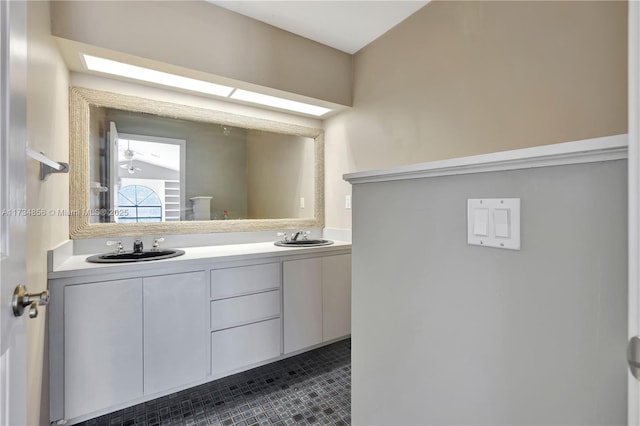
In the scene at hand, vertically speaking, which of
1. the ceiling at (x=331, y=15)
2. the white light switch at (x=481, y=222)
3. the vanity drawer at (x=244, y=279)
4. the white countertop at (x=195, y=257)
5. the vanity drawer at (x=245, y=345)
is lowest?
the vanity drawer at (x=245, y=345)

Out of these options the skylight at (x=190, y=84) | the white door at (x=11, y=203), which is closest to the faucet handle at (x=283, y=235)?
the skylight at (x=190, y=84)

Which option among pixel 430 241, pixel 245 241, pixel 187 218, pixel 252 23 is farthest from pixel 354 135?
pixel 430 241

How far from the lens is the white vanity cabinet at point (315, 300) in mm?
2094

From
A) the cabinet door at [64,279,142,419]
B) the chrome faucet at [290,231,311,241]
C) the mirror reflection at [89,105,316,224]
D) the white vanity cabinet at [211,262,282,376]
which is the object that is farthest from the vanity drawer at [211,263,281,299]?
the mirror reflection at [89,105,316,224]

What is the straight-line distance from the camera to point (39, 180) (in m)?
1.21

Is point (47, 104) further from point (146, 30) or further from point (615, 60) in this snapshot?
point (615, 60)

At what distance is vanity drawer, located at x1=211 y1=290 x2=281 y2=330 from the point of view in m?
1.82

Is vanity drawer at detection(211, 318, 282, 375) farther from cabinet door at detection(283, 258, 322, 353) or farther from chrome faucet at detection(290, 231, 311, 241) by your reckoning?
chrome faucet at detection(290, 231, 311, 241)

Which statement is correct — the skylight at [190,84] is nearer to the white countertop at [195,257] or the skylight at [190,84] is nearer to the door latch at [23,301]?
the white countertop at [195,257]

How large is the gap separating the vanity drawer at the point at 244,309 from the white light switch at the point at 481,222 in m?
1.53

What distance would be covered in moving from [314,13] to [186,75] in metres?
0.95
